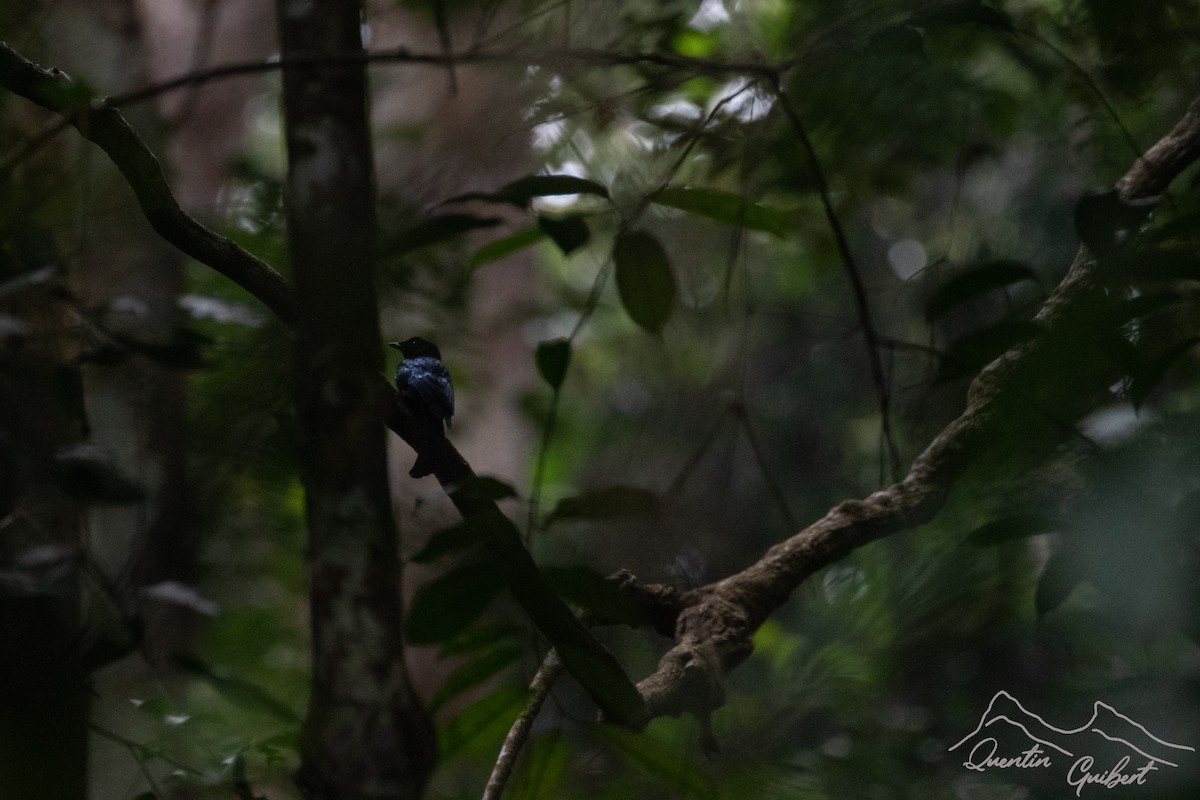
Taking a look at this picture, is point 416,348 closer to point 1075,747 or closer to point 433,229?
point 433,229

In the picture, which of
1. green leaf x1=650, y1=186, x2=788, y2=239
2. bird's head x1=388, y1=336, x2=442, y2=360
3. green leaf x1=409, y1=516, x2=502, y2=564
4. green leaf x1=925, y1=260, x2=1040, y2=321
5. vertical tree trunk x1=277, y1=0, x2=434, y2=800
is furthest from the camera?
bird's head x1=388, y1=336, x2=442, y2=360

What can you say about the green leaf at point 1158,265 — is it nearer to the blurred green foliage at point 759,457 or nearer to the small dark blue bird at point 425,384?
the blurred green foliage at point 759,457

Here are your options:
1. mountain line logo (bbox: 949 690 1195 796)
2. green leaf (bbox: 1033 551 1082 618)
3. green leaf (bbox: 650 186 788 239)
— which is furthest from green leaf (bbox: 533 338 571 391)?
mountain line logo (bbox: 949 690 1195 796)

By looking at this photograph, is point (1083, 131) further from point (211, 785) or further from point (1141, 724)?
point (211, 785)

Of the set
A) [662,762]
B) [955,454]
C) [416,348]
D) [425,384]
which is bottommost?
[662,762]

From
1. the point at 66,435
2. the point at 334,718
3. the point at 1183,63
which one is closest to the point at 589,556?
the point at 334,718

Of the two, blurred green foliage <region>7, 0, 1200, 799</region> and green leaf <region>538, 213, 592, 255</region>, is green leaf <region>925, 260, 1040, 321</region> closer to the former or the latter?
blurred green foliage <region>7, 0, 1200, 799</region>

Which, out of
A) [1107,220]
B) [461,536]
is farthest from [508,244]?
[1107,220]

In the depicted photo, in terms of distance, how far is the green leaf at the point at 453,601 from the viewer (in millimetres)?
964

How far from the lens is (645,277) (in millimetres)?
1384

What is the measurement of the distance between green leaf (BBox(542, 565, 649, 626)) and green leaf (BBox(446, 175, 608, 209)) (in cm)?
40

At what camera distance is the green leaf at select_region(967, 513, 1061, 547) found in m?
1.05

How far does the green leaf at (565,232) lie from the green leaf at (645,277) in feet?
0.53

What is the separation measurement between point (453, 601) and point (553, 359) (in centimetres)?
33
